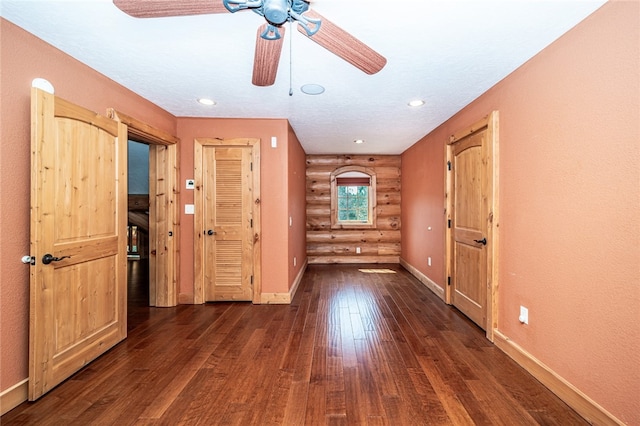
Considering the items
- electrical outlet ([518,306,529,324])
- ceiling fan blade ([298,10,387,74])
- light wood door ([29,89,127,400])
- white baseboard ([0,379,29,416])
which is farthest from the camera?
electrical outlet ([518,306,529,324])

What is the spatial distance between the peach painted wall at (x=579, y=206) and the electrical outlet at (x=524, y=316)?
45 mm

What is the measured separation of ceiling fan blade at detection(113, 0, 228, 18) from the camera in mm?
1340

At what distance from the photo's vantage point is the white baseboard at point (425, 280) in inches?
162

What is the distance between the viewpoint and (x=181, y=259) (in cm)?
382

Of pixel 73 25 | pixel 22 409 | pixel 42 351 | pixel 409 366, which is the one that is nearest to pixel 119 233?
pixel 42 351

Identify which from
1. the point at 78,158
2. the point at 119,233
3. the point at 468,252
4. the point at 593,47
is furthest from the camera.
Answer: the point at 468,252

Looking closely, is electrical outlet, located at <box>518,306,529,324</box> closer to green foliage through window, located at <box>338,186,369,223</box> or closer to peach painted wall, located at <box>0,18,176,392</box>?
peach painted wall, located at <box>0,18,176,392</box>

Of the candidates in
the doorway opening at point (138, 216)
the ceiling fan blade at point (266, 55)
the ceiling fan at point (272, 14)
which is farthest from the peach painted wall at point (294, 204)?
the ceiling fan at point (272, 14)

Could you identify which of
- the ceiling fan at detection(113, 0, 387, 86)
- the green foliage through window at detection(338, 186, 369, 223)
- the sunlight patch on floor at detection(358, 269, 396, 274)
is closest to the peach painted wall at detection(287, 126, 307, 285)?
the sunlight patch on floor at detection(358, 269, 396, 274)

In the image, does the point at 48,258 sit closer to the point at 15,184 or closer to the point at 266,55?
the point at 15,184

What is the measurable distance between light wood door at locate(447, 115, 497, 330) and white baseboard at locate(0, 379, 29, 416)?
3630 mm

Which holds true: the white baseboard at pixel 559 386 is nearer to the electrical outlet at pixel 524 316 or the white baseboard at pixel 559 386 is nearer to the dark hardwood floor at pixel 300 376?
the dark hardwood floor at pixel 300 376

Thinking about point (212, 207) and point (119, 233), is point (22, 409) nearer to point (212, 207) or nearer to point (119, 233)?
point (119, 233)

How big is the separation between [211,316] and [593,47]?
3973 mm
